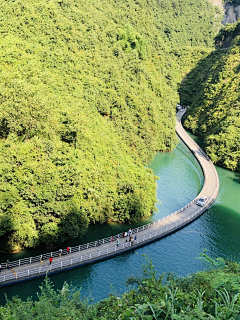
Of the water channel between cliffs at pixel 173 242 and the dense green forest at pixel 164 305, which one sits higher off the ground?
the dense green forest at pixel 164 305

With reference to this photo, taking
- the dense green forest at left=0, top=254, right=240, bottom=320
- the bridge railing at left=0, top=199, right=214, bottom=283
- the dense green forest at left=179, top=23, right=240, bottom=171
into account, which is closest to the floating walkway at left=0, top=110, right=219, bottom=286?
the bridge railing at left=0, top=199, right=214, bottom=283

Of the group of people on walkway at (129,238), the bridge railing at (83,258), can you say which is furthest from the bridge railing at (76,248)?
the bridge railing at (83,258)

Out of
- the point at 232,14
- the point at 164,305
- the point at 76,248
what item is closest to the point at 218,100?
the point at 76,248

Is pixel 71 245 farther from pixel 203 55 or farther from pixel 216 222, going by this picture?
pixel 203 55

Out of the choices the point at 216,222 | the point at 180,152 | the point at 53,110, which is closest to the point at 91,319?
the point at 53,110

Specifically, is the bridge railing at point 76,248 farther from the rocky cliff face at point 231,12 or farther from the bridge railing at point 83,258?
the rocky cliff face at point 231,12

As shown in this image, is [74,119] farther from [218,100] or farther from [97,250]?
[218,100]
